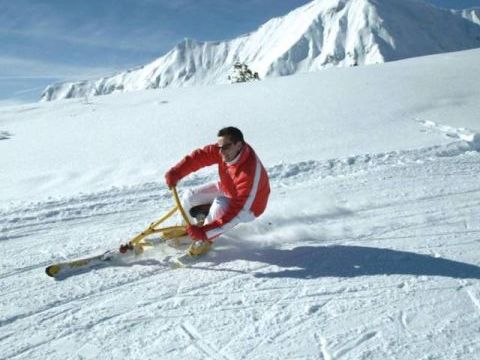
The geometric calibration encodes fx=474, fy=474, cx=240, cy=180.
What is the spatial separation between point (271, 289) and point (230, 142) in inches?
59.6

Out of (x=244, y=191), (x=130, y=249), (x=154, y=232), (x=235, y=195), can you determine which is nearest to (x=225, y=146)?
(x=244, y=191)

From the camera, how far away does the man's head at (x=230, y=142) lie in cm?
476

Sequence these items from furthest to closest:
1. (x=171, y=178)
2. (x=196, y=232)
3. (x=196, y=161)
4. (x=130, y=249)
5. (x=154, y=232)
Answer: (x=196, y=161)
(x=171, y=178)
(x=154, y=232)
(x=130, y=249)
(x=196, y=232)

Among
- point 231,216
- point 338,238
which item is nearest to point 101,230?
point 231,216

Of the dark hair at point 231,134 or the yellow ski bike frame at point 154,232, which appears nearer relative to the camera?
the dark hair at point 231,134

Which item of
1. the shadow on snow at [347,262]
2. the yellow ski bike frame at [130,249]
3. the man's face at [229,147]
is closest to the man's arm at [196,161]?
the yellow ski bike frame at [130,249]

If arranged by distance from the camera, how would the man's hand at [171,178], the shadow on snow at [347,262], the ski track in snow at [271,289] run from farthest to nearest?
1. the man's hand at [171,178]
2. the shadow on snow at [347,262]
3. the ski track in snow at [271,289]

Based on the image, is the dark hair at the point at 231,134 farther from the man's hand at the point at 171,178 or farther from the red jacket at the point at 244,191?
the man's hand at the point at 171,178

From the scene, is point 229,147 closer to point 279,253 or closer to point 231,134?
point 231,134

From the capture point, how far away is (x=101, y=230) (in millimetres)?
6016

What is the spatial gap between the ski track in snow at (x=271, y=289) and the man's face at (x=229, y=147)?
3.50 feet

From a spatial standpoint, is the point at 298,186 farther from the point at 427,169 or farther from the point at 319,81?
the point at 319,81

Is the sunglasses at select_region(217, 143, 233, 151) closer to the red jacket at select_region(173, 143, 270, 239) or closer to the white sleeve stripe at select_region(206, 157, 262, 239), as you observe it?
the red jacket at select_region(173, 143, 270, 239)

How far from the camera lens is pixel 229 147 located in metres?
4.79
